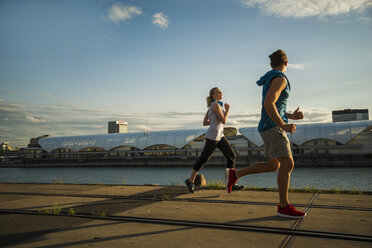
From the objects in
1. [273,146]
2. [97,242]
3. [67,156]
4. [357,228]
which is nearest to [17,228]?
[97,242]

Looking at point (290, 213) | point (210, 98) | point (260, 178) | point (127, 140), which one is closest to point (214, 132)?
point (210, 98)

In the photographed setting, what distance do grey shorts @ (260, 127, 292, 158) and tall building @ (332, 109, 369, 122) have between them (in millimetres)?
177201

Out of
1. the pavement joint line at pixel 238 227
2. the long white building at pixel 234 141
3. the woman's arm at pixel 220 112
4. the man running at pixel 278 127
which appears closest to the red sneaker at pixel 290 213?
the man running at pixel 278 127

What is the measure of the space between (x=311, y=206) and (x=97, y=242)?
2.76 metres

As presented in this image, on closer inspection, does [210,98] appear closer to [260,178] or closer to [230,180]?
[230,180]

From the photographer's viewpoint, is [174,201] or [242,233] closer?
[242,233]

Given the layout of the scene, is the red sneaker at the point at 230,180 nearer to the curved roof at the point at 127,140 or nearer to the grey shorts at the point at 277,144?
the grey shorts at the point at 277,144

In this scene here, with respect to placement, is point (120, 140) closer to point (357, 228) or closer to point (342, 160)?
point (342, 160)

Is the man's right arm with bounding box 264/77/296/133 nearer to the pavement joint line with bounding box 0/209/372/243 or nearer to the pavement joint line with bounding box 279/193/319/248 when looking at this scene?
the pavement joint line with bounding box 279/193/319/248

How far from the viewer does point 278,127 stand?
3566mm

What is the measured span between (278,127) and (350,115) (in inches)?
7114

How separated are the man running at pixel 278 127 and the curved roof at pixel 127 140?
2873 inches

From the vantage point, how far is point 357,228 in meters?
2.80

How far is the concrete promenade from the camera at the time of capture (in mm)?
2510
